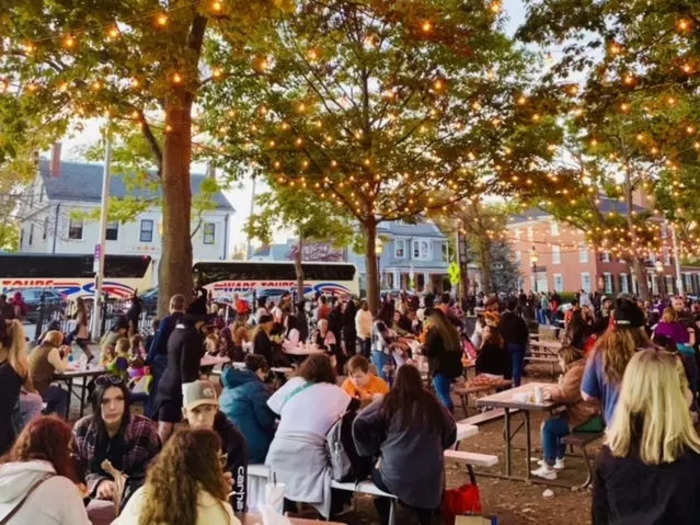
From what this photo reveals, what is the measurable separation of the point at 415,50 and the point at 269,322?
28.0ft

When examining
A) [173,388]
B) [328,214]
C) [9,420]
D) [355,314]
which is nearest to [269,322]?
[355,314]

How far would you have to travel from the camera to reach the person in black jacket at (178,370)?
19.9 feet

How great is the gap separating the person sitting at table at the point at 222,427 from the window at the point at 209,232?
4066 cm

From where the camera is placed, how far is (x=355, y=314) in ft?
47.1

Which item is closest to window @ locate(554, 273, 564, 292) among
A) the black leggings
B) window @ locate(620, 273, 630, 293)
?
window @ locate(620, 273, 630, 293)

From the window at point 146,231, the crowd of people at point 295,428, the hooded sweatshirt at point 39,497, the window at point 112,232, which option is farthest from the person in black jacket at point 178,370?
the window at point 146,231

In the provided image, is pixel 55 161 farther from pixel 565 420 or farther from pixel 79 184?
pixel 565 420

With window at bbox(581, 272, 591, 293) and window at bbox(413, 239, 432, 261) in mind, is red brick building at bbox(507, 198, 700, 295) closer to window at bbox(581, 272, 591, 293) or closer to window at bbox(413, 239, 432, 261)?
window at bbox(581, 272, 591, 293)

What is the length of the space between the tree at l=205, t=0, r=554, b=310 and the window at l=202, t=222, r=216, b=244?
28667mm

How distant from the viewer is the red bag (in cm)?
425

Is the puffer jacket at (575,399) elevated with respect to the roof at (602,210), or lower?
lower

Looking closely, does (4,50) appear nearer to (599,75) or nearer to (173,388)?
(173,388)

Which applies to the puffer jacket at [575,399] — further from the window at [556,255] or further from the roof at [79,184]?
the window at [556,255]

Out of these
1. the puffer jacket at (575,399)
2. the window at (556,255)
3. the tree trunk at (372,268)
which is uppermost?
the window at (556,255)
